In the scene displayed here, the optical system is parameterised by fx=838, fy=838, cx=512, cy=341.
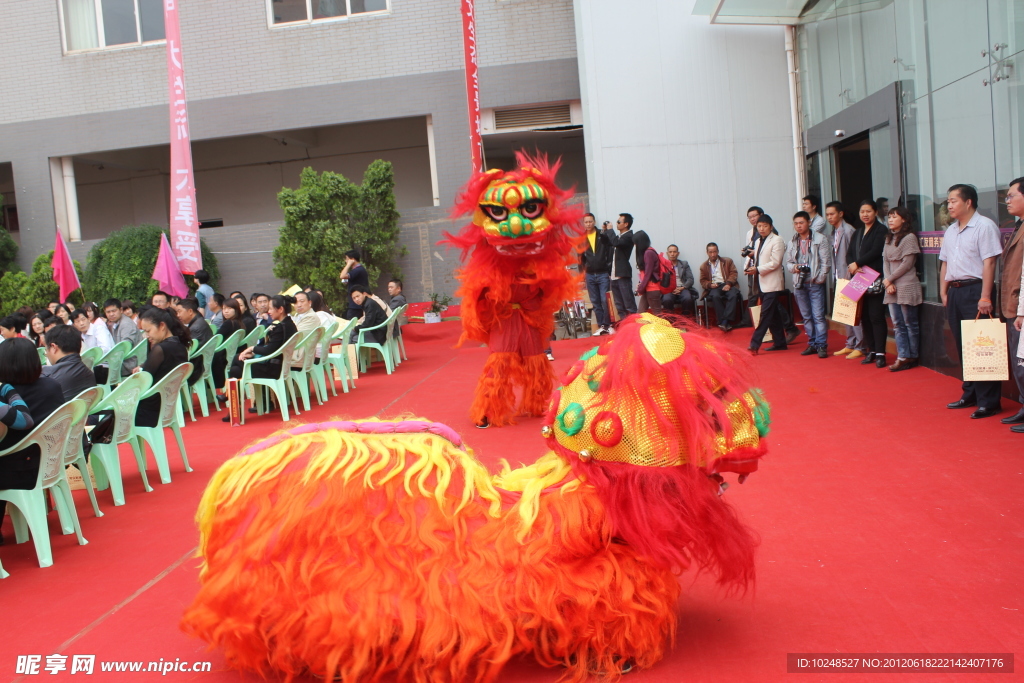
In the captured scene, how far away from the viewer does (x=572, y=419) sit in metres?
2.65

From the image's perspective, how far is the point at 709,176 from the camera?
12750mm

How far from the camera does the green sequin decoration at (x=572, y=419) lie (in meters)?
2.64

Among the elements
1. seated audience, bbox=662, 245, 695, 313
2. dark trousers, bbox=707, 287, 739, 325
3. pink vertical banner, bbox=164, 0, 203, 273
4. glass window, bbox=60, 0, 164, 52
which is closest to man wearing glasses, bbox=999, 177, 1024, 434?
dark trousers, bbox=707, 287, 739, 325

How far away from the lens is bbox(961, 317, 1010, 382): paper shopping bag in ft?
18.1

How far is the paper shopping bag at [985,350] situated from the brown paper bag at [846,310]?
7.95 ft

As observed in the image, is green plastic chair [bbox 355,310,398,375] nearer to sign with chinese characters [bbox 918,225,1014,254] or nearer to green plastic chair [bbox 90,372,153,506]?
green plastic chair [bbox 90,372,153,506]

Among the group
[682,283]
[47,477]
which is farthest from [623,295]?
[47,477]

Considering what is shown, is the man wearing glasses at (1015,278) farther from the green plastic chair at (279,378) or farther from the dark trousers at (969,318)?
the green plastic chair at (279,378)

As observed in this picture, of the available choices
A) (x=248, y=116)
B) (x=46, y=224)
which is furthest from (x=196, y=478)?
(x=46, y=224)

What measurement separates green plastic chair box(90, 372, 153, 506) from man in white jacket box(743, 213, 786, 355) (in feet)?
21.0

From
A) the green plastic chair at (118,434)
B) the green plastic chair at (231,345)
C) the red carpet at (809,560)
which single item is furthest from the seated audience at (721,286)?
the green plastic chair at (118,434)

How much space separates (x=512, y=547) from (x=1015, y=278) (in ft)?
13.9

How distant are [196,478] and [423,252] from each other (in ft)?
31.5

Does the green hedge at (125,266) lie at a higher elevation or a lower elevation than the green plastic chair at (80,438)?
higher
